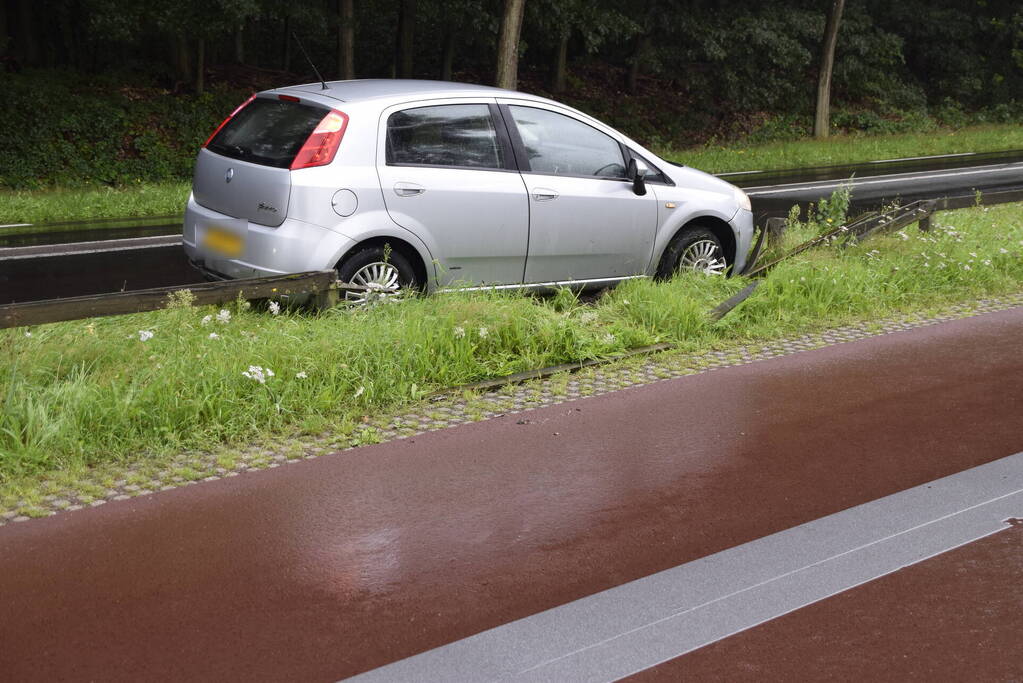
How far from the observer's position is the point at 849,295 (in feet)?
30.1

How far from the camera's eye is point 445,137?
8.05m

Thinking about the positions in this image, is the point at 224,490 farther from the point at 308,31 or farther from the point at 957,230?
the point at 308,31

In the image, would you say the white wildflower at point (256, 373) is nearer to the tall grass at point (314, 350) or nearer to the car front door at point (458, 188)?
the tall grass at point (314, 350)

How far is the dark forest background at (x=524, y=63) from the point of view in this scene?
22.9m

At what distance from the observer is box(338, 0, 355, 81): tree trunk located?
→ 25453 millimetres

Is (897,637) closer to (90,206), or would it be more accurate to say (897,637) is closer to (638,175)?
(638,175)

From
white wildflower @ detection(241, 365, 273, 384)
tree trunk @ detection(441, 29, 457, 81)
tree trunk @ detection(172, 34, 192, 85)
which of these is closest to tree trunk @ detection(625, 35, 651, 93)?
tree trunk @ detection(441, 29, 457, 81)

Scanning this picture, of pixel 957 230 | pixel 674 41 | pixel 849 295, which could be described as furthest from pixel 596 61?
pixel 849 295

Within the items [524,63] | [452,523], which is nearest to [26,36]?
[524,63]

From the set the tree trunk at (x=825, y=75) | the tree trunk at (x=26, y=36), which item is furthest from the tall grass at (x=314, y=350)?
the tree trunk at (x=825, y=75)

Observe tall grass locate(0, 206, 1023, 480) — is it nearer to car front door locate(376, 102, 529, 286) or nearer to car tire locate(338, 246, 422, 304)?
car tire locate(338, 246, 422, 304)

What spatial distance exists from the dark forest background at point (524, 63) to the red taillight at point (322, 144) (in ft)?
51.9

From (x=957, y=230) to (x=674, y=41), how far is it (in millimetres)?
21195

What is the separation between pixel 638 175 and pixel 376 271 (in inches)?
92.1
